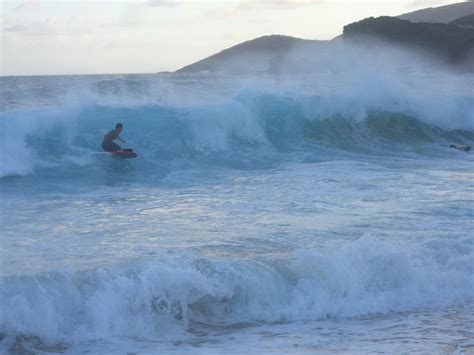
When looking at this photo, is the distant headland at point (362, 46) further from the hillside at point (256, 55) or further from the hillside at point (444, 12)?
the hillside at point (444, 12)

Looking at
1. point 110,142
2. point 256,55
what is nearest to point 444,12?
point 256,55

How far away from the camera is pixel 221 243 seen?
9117 mm

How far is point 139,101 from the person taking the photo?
21.4 metres

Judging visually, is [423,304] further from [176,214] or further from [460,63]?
Answer: [460,63]

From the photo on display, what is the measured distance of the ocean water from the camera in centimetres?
696

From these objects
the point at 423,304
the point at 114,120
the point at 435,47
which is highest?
the point at 435,47

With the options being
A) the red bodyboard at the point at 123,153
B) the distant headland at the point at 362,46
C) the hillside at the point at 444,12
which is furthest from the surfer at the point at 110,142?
the hillside at the point at 444,12

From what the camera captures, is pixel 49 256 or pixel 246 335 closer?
pixel 246 335

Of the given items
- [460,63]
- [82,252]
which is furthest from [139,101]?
[460,63]

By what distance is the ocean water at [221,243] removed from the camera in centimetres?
696

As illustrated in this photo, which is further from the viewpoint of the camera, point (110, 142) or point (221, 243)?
point (110, 142)

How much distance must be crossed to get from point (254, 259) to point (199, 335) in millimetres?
1610

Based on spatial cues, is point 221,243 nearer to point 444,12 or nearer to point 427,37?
point 427,37

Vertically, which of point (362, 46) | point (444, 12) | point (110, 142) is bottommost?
point (110, 142)
